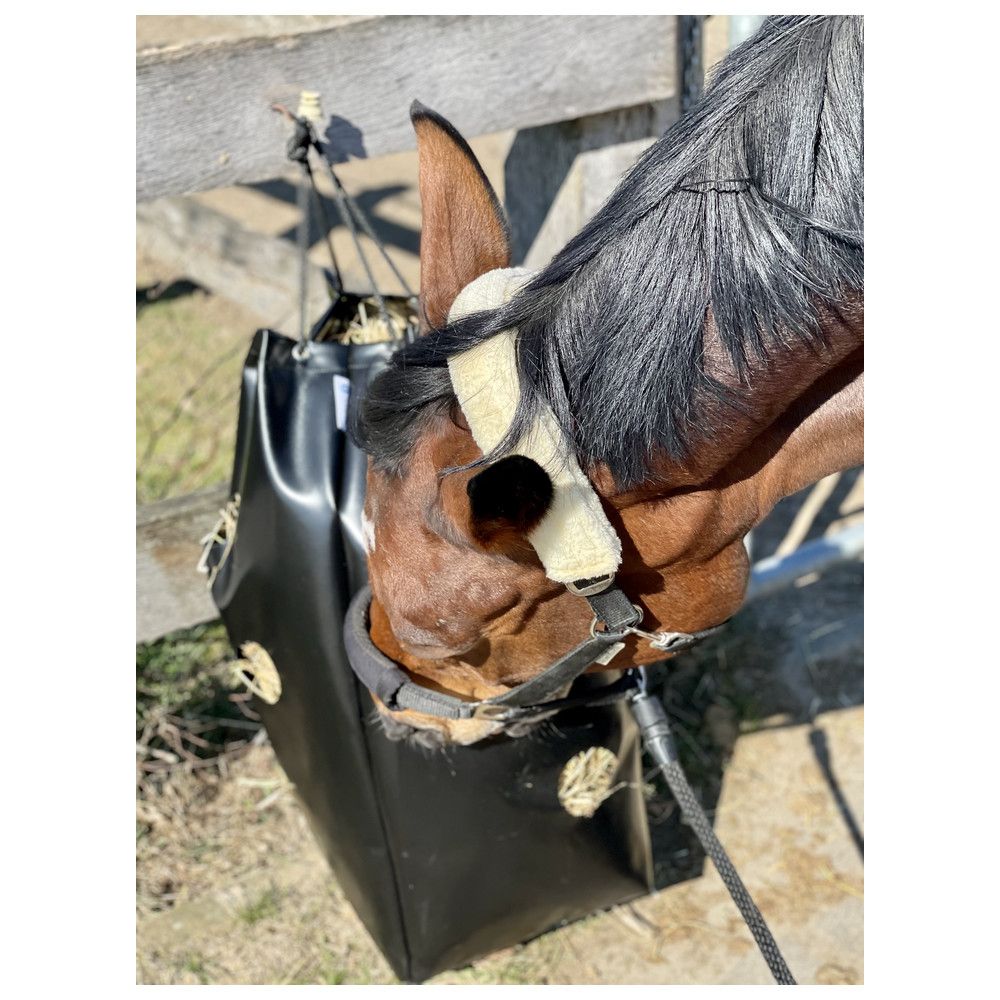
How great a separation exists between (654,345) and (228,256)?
3.42 m

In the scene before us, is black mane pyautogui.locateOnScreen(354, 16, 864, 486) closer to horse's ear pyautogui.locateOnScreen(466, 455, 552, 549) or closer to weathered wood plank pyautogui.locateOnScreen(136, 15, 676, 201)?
horse's ear pyautogui.locateOnScreen(466, 455, 552, 549)

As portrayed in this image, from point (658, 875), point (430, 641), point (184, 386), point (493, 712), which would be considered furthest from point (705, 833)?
point (184, 386)

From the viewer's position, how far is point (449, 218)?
1479mm

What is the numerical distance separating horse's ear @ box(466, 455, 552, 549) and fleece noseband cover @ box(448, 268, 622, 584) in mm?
16

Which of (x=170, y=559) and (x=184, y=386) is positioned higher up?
(x=184, y=386)

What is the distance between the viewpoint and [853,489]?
397 centimetres

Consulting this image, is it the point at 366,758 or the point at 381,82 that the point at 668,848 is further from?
the point at 381,82

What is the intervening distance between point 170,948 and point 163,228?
3248 mm

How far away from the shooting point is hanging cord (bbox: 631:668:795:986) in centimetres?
165

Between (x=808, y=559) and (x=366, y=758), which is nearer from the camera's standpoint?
(x=366, y=758)

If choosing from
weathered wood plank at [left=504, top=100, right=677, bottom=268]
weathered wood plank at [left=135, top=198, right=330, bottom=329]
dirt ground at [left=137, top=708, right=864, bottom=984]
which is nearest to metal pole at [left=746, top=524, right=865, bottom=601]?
dirt ground at [left=137, top=708, right=864, bottom=984]

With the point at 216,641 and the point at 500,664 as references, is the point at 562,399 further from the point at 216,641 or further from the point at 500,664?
the point at 216,641

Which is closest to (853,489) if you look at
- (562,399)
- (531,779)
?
(531,779)

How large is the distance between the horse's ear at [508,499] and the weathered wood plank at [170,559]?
110 cm
